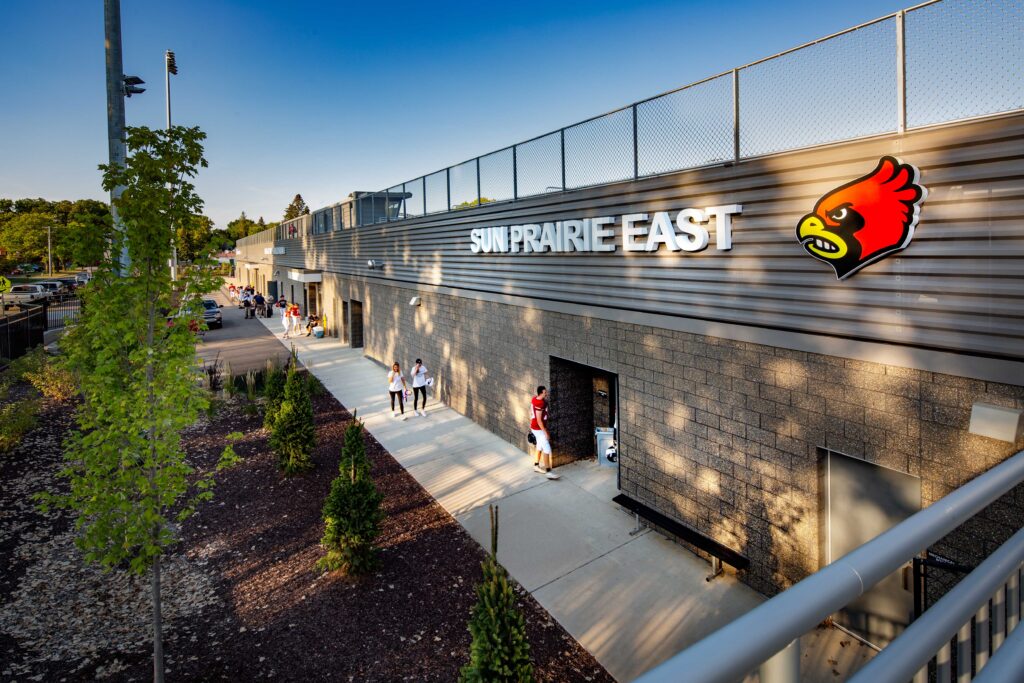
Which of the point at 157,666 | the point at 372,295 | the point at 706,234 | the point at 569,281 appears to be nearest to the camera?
the point at 157,666

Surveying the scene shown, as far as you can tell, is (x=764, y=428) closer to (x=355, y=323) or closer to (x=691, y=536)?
(x=691, y=536)

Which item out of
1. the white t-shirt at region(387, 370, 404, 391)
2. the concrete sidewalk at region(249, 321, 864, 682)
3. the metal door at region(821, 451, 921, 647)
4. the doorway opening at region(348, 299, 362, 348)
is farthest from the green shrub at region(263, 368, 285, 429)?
the doorway opening at region(348, 299, 362, 348)

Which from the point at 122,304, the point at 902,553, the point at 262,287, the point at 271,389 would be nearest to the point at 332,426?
the point at 271,389

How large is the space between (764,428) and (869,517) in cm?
132

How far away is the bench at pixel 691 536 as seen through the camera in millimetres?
6785

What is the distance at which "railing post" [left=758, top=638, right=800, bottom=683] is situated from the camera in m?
0.90

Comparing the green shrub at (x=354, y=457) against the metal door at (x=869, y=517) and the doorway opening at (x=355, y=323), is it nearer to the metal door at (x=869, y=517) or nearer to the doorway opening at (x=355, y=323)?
the metal door at (x=869, y=517)

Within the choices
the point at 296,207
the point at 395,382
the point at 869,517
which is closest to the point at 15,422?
the point at 395,382

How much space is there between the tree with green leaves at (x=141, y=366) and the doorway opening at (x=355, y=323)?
736 inches

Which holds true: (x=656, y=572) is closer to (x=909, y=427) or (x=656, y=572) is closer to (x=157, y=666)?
(x=909, y=427)

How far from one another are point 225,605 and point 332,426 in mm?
6894

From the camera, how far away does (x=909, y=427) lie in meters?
5.27

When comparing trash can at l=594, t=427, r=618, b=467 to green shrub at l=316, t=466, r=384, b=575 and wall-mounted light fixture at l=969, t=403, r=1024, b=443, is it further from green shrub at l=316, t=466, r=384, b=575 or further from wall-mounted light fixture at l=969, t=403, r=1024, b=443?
wall-mounted light fixture at l=969, t=403, r=1024, b=443

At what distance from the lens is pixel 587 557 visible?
7.44 meters
